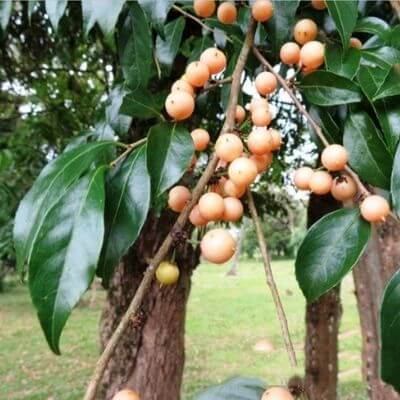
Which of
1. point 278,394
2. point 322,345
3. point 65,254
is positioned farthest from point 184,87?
point 322,345

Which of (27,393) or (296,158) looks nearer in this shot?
(296,158)

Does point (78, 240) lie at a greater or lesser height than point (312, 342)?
greater

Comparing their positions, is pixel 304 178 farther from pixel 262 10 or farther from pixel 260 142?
pixel 262 10

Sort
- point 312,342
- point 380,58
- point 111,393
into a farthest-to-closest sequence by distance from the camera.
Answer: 1. point 312,342
2. point 111,393
3. point 380,58

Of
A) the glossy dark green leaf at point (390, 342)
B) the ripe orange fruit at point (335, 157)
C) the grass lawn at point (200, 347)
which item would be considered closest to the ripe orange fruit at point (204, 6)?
the ripe orange fruit at point (335, 157)

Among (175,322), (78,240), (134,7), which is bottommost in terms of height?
(175,322)

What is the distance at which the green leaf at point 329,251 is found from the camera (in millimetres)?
508

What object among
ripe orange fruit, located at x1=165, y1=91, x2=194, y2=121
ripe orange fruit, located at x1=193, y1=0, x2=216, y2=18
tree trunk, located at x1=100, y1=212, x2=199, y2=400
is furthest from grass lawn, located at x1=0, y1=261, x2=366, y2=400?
ripe orange fruit, located at x1=165, y1=91, x2=194, y2=121

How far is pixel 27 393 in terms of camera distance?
15.3 ft

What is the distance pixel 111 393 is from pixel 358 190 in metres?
1.70

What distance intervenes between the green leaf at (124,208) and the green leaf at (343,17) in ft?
0.87

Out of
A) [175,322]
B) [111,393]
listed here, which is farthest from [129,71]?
[111,393]

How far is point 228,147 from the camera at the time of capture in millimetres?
472

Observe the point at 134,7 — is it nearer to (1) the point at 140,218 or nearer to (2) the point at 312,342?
(1) the point at 140,218
